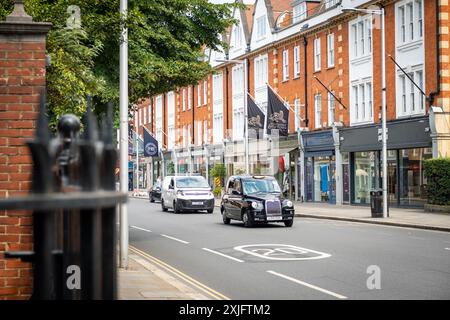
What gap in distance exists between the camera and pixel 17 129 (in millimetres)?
6930

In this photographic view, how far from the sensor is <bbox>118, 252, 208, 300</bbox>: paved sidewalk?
30.8 ft

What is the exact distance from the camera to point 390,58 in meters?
35.5

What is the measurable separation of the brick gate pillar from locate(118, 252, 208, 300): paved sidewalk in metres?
1.83

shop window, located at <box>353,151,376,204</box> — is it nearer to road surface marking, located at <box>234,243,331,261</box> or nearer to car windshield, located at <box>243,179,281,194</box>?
car windshield, located at <box>243,179,281,194</box>

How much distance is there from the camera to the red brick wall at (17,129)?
6.89 meters

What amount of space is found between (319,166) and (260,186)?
1889 centimetres

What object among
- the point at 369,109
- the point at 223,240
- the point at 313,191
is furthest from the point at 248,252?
the point at 313,191

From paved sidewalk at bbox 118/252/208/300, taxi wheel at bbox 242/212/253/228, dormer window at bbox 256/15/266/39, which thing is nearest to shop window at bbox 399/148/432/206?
taxi wheel at bbox 242/212/253/228

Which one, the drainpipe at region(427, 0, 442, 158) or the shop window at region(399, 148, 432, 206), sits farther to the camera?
the shop window at region(399, 148, 432, 206)

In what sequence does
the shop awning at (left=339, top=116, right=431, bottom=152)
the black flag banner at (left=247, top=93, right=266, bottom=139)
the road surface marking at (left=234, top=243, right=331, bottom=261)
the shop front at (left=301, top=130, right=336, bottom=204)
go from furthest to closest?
1. the shop front at (left=301, top=130, right=336, bottom=204)
2. the black flag banner at (left=247, top=93, right=266, bottom=139)
3. the shop awning at (left=339, top=116, right=431, bottom=152)
4. the road surface marking at (left=234, top=243, right=331, bottom=261)

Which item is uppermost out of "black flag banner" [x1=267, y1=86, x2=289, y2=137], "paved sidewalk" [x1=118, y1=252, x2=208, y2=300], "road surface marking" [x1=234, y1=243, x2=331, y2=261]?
"black flag banner" [x1=267, y1=86, x2=289, y2=137]

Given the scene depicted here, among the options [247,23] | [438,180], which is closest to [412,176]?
[438,180]

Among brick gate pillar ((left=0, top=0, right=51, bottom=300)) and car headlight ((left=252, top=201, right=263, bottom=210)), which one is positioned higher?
brick gate pillar ((left=0, top=0, right=51, bottom=300))

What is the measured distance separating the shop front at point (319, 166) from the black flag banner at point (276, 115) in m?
3.71
